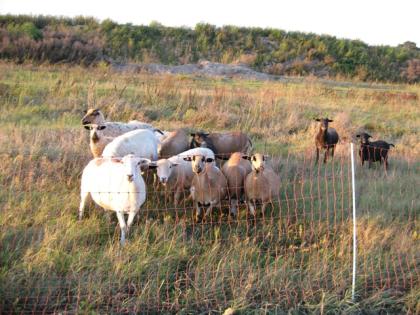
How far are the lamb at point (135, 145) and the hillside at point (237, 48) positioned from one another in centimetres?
1892

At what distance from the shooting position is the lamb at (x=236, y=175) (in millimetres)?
8789

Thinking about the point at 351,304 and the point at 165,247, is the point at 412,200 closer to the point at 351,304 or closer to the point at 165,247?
the point at 351,304

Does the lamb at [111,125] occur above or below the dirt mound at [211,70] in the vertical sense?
below

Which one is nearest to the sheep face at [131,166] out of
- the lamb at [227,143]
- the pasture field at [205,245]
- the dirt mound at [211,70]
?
the pasture field at [205,245]

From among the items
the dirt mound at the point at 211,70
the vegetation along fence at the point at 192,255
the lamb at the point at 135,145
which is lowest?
the vegetation along fence at the point at 192,255

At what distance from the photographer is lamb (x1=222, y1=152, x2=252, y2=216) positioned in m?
8.79

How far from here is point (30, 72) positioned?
1877 cm

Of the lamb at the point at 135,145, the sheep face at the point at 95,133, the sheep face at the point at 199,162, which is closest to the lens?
the sheep face at the point at 199,162

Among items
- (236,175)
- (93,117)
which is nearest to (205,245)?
(236,175)

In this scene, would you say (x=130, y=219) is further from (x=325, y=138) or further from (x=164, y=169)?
(x=325, y=138)

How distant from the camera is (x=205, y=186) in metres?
8.34

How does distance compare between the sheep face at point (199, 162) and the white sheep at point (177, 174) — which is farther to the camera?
the white sheep at point (177, 174)

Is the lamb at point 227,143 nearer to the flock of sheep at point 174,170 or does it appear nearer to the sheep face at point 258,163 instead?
the flock of sheep at point 174,170

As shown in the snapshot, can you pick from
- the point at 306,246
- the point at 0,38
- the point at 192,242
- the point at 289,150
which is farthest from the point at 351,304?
the point at 0,38
